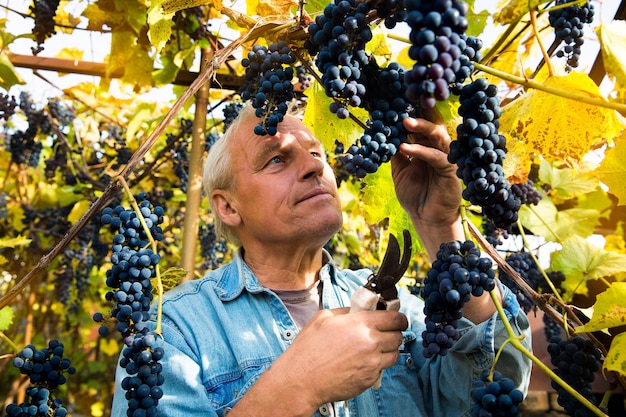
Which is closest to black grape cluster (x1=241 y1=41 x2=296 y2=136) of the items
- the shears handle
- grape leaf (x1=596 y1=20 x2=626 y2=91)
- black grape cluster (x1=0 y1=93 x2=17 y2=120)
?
the shears handle

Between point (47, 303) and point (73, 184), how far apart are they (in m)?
2.41

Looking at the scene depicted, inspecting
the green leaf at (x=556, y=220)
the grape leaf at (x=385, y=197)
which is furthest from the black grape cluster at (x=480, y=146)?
the green leaf at (x=556, y=220)

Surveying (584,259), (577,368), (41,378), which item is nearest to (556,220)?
(584,259)

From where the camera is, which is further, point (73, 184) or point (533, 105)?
point (73, 184)

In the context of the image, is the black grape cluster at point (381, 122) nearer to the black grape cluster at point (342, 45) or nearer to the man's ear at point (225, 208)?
the black grape cluster at point (342, 45)

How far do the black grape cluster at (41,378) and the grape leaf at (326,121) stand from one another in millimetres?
→ 928

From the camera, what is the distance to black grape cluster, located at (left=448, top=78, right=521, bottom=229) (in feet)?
3.67

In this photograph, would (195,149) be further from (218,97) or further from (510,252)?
(510,252)

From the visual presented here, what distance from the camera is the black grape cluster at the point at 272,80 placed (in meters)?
1.28

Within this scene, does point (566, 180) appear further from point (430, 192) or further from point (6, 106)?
point (6, 106)

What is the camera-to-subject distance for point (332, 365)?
4.83 feet

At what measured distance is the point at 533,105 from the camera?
4.54 feet

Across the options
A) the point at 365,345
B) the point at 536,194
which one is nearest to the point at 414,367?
the point at 365,345

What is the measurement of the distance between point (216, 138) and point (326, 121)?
1.96 m
